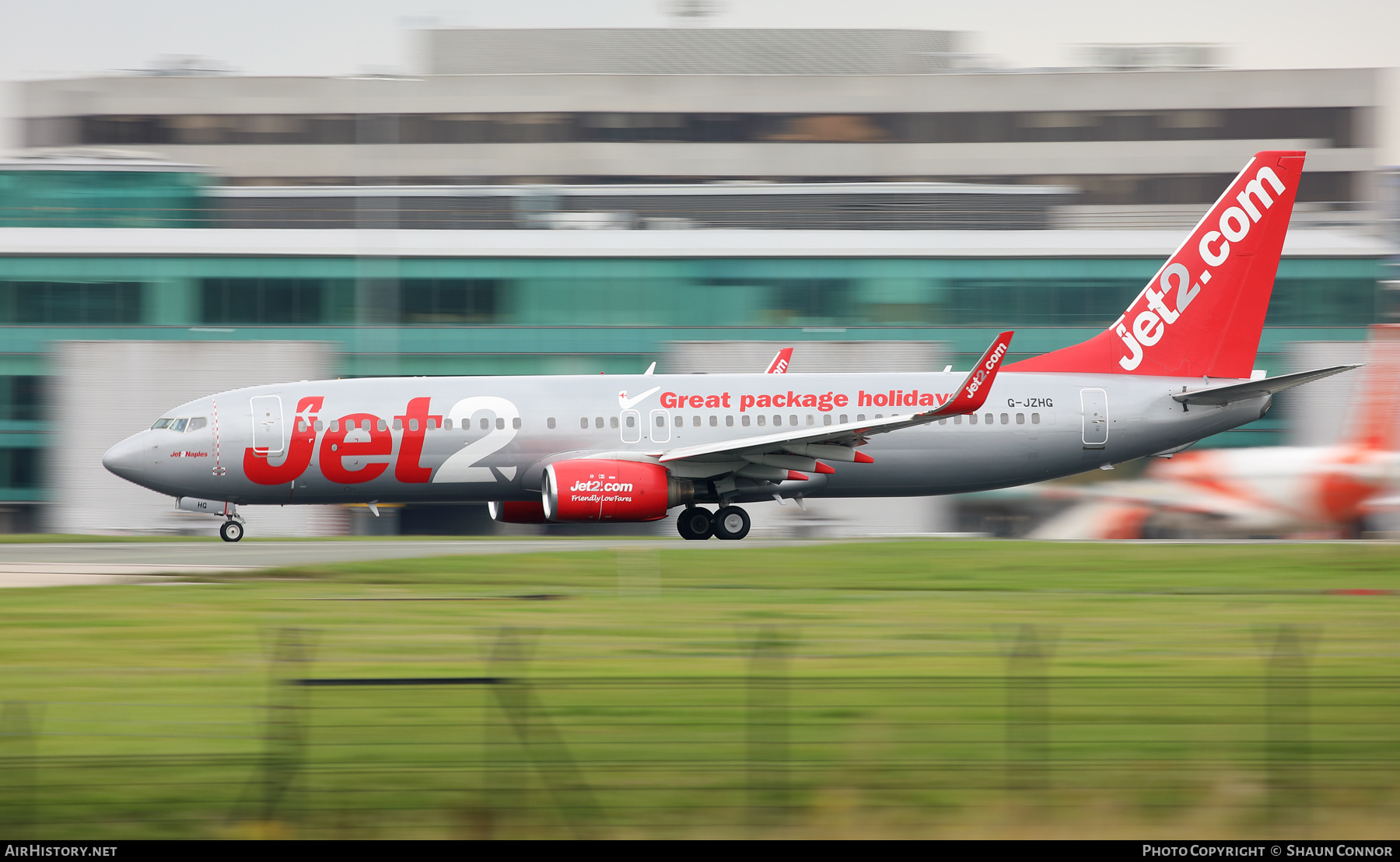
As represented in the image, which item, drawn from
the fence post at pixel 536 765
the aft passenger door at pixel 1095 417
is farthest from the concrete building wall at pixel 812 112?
the fence post at pixel 536 765

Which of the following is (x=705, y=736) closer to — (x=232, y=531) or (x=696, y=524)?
(x=696, y=524)

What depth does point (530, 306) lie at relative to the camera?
129ft

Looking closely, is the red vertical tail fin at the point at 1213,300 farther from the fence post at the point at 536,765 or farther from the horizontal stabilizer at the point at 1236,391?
the fence post at the point at 536,765

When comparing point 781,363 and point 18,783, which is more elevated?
point 781,363

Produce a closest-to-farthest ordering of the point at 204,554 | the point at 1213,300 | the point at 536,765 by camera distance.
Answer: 1. the point at 536,765
2. the point at 204,554
3. the point at 1213,300

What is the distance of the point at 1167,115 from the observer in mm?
68562

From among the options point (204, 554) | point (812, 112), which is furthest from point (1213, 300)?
point (812, 112)

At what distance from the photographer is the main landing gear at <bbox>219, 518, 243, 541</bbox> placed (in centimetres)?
2838

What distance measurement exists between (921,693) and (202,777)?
429cm

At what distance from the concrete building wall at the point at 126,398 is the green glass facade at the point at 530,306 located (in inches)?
21.9

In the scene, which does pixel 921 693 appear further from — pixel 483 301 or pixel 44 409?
pixel 44 409

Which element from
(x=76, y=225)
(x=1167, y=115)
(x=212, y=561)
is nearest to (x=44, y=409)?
(x=76, y=225)

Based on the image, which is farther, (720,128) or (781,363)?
(720,128)

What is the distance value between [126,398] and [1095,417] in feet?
83.3
